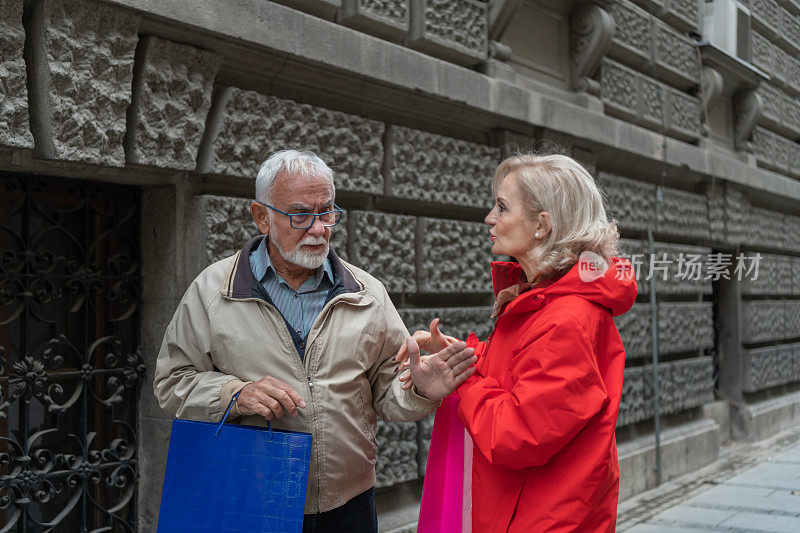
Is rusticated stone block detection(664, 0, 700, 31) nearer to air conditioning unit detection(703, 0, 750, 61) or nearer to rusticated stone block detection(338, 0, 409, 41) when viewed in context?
air conditioning unit detection(703, 0, 750, 61)

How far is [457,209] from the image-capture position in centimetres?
565

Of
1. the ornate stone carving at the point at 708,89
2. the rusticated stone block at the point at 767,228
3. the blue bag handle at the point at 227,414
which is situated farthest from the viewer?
the rusticated stone block at the point at 767,228

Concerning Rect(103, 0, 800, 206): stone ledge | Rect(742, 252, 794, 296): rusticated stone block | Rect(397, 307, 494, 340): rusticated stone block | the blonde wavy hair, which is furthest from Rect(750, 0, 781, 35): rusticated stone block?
the blonde wavy hair

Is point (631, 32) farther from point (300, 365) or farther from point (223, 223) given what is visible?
point (300, 365)

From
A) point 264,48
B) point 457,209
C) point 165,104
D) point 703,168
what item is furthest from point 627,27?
point 165,104

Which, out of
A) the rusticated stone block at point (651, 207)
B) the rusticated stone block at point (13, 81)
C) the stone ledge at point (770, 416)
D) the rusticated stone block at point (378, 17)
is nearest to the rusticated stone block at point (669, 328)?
the rusticated stone block at point (651, 207)

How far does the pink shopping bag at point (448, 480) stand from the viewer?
261cm

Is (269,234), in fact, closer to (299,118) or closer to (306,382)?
(306,382)

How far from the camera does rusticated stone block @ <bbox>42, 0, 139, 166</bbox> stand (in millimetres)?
3330

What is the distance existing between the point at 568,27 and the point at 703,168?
2.50 metres

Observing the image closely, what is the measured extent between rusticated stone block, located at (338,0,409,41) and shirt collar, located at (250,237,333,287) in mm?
2242

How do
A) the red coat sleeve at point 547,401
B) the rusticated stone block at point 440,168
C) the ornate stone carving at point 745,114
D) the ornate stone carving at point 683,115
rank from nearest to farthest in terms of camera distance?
the red coat sleeve at point 547,401 → the rusticated stone block at point 440,168 → the ornate stone carving at point 683,115 → the ornate stone carving at point 745,114

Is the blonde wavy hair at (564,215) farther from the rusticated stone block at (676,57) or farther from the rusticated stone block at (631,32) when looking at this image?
the rusticated stone block at (676,57)

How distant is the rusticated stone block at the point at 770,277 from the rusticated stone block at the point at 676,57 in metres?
2.50
